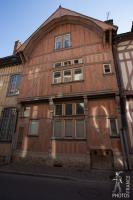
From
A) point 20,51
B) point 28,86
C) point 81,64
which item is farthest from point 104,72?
point 20,51

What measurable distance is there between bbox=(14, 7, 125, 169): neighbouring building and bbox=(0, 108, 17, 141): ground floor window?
3.05ft

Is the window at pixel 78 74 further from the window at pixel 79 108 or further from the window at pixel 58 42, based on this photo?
the window at pixel 58 42

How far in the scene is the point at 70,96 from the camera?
866 centimetres

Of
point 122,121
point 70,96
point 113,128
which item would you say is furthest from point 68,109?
point 122,121

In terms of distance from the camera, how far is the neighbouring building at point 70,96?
7.57 metres

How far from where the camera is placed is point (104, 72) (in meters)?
8.73

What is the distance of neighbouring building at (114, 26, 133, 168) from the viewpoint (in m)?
7.34

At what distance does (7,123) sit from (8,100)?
183cm

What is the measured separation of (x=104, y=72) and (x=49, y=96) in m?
3.80

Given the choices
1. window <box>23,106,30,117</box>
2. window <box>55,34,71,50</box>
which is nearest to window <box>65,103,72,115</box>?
window <box>23,106,30,117</box>

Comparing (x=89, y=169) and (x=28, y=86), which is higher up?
(x=28, y=86)

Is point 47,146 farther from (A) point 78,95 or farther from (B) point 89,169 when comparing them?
(A) point 78,95

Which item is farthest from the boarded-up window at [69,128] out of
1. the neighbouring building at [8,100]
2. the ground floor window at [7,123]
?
the ground floor window at [7,123]

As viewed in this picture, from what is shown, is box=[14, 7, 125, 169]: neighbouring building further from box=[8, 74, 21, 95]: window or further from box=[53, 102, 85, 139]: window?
box=[8, 74, 21, 95]: window
